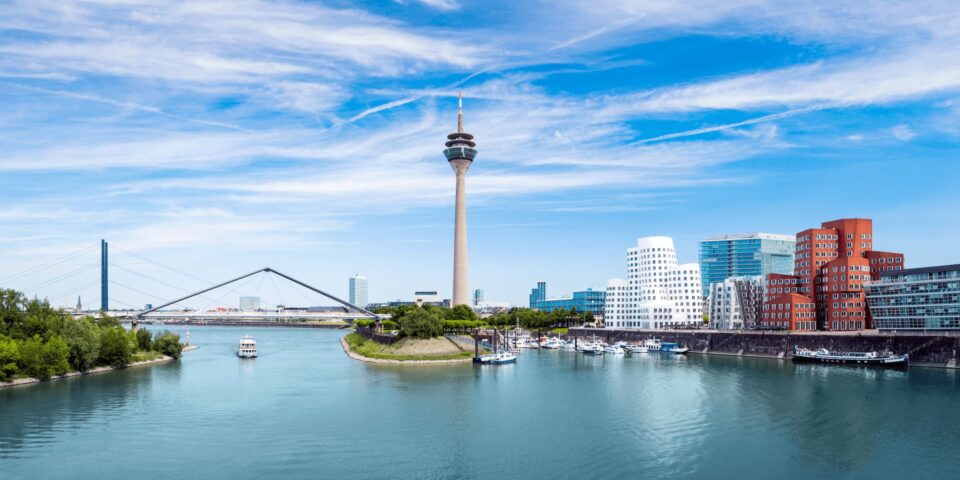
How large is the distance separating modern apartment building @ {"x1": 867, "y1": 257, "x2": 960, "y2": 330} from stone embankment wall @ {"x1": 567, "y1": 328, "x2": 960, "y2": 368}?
5.82 metres

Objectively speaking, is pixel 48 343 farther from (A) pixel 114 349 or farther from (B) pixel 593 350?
(B) pixel 593 350

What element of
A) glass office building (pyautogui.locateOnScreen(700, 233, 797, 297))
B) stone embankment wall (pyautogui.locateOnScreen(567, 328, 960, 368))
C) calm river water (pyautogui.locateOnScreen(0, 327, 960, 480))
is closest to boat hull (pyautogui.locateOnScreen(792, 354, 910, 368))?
stone embankment wall (pyautogui.locateOnScreen(567, 328, 960, 368))

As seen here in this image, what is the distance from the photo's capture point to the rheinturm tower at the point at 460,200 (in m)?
126

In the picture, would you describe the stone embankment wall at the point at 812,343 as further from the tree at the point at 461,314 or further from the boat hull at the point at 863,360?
the tree at the point at 461,314

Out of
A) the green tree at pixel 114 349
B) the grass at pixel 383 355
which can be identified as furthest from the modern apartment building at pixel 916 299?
the green tree at pixel 114 349

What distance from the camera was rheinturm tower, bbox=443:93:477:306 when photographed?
126 m

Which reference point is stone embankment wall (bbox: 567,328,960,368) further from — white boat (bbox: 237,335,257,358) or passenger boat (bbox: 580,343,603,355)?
white boat (bbox: 237,335,257,358)

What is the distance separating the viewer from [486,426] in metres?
34.1

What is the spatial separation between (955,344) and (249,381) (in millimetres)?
56041

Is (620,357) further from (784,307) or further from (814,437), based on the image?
(814,437)

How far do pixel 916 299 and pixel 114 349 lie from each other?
73116 mm

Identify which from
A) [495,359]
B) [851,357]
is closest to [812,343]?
[851,357]

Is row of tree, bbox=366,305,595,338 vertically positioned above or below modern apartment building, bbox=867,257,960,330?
below

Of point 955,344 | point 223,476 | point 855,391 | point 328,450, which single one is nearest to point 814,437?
point 855,391
